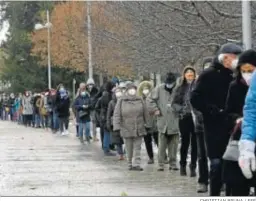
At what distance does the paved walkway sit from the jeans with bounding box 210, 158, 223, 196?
1.69 meters

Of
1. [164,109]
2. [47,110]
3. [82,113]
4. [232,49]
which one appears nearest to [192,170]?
[164,109]

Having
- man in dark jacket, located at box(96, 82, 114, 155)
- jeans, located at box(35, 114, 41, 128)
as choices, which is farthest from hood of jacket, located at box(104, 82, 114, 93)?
jeans, located at box(35, 114, 41, 128)

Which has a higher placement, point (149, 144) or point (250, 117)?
point (250, 117)

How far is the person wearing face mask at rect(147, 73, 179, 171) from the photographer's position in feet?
41.2

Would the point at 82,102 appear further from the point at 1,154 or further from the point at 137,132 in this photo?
the point at 137,132

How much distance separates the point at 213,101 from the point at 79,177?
4408 mm

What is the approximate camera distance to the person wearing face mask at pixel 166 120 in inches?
494

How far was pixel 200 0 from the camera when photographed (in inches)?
482

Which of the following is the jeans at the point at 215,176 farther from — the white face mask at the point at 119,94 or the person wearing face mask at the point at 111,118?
the person wearing face mask at the point at 111,118

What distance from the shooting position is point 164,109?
12.7 meters

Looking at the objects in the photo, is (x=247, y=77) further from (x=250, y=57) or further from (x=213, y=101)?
(x=213, y=101)

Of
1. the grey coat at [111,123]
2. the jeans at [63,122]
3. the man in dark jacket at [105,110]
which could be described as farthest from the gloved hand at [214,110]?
the jeans at [63,122]

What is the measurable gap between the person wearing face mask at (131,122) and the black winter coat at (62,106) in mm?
10376

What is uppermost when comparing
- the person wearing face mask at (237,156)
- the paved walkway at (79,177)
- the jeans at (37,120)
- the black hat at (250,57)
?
the black hat at (250,57)
